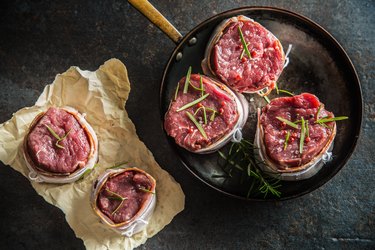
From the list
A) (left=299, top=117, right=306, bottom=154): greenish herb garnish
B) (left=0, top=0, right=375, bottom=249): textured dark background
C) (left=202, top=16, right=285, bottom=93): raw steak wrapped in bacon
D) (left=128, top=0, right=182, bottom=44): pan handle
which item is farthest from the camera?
(left=0, top=0, right=375, bottom=249): textured dark background

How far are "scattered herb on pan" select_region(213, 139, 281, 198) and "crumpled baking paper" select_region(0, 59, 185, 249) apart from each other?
360mm

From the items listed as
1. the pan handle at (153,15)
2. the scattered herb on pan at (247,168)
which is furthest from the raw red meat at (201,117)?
the pan handle at (153,15)

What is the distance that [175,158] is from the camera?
10.3 feet

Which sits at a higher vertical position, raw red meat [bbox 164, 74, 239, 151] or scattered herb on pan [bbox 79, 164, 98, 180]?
raw red meat [bbox 164, 74, 239, 151]

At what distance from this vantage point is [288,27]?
9.64ft

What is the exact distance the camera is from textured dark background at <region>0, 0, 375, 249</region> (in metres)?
3.15

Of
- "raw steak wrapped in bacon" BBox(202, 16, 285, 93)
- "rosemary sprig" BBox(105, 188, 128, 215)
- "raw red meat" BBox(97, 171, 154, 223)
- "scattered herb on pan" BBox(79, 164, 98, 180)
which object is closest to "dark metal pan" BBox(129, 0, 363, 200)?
"raw steak wrapped in bacon" BBox(202, 16, 285, 93)

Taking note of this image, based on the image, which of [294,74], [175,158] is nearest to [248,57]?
[294,74]

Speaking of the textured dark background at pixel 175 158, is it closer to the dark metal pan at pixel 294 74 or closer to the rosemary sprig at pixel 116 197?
the dark metal pan at pixel 294 74

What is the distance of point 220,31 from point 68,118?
0.98m

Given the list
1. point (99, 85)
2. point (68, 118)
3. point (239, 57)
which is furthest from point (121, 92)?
point (239, 57)

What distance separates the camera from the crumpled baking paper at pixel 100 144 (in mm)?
3082

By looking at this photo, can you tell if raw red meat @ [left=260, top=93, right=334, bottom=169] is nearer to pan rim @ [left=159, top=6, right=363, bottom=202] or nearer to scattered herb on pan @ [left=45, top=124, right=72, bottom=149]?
pan rim @ [left=159, top=6, right=363, bottom=202]

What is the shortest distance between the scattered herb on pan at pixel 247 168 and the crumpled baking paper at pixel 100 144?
1.18ft
